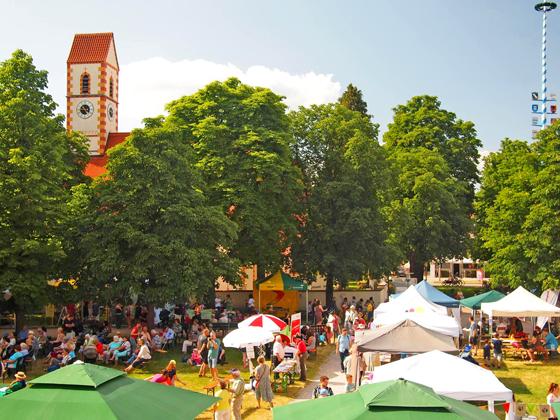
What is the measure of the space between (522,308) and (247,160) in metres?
14.5

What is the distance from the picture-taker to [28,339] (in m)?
21.3

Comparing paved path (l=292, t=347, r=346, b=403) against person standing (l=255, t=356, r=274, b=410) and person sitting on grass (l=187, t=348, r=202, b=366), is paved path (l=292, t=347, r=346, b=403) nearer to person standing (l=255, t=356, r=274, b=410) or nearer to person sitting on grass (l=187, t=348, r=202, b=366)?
person standing (l=255, t=356, r=274, b=410)

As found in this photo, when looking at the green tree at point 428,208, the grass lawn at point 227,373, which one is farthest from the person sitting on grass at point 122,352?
the green tree at point 428,208

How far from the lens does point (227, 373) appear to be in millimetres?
21047

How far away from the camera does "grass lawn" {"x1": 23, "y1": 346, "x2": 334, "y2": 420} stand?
16417 millimetres

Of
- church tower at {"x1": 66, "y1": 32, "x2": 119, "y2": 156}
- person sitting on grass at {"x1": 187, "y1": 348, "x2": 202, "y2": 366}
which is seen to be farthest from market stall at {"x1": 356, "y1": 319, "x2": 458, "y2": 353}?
church tower at {"x1": 66, "y1": 32, "x2": 119, "y2": 156}

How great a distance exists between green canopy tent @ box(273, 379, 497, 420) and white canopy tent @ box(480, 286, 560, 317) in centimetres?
1527

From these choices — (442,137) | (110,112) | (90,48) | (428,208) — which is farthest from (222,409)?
(90,48)

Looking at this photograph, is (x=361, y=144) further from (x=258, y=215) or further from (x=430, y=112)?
(x=430, y=112)

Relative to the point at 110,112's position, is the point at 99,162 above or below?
below

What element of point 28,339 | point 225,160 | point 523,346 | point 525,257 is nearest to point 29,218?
point 28,339

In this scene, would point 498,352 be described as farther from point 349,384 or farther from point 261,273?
point 261,273

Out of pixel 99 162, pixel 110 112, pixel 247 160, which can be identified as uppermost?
pixel 110 112

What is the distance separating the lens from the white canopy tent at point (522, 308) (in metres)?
23.3
